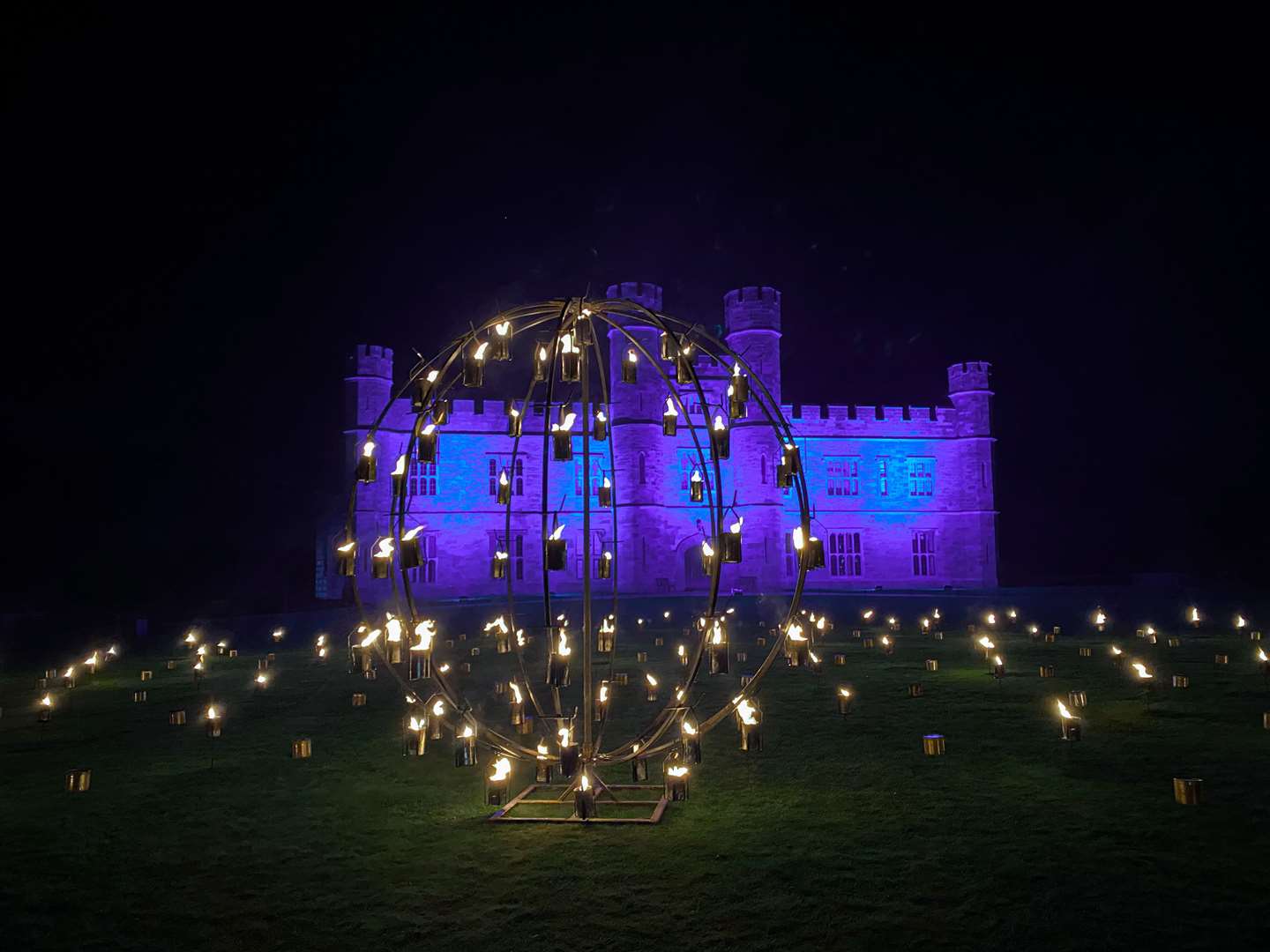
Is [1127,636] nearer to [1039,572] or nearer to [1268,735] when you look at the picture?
[1268,735]

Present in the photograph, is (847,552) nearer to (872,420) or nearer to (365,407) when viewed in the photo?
(872,420)

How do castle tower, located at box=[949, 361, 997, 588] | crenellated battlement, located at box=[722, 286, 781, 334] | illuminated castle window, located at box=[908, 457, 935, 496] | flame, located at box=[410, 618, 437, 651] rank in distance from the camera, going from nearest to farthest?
flame, located at box=[410, 618, 437, 651], crenellated battlement, located at box=[722, 286, 781, 334], castle tower, located at box=[949, 361, 997, 588], illuminated castle window, located at box=[908, 457, 935, 496]

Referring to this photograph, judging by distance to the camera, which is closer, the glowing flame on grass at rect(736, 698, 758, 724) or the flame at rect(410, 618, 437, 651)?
the glowing flame on grass at rect(736, 698, 758, 724)

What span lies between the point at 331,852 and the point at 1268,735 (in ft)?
34.1

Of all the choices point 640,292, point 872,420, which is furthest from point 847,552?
point 640,292

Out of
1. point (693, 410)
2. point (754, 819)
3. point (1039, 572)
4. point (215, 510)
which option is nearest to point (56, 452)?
point (215, 510)

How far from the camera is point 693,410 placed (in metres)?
44.0

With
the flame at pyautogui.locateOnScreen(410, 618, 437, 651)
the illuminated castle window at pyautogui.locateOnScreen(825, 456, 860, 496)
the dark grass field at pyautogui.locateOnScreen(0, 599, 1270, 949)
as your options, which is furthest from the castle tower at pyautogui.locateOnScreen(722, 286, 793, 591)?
the flame at pyautogui.locateOnScreen(410, 618, 437, 651)

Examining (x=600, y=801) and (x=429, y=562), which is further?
(x=429, y=562)

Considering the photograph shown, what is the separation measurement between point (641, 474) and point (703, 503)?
426cm

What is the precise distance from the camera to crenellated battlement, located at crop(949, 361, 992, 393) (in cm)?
4584

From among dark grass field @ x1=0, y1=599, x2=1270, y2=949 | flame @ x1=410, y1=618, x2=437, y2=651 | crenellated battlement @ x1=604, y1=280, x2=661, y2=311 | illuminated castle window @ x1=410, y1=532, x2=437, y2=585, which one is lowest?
dark grass field @ x1=0, y1=599, x2=1270, y2=949

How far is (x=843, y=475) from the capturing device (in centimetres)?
4569

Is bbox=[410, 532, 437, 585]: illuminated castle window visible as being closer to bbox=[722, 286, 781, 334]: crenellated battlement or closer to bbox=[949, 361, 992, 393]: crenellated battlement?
bbox=[722, 286, 781, 334]: crenellated battlement
